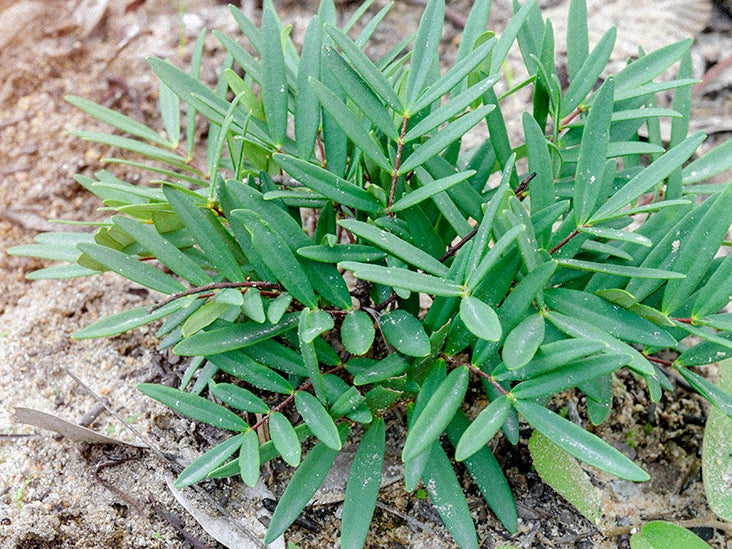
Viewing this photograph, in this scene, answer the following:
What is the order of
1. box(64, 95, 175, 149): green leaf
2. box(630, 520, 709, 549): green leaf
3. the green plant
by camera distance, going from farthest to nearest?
box(64, 95, 175, 149): green leaf → box(630, 520, 709, 549): green leaf → the green plant

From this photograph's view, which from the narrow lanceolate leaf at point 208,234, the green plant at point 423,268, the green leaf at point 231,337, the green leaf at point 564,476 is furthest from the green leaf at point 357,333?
the green leaf at point 564,476

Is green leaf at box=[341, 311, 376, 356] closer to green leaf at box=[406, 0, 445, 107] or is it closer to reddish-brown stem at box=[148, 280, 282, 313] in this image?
reddish-brown stem at box=[148, 280, 282, 313]

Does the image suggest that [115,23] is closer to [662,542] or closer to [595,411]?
[595,411]

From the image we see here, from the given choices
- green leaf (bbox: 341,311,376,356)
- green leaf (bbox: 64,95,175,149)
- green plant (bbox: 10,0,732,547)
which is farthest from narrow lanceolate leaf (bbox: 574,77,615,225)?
green leaf (bbox: 64,95,175,149)

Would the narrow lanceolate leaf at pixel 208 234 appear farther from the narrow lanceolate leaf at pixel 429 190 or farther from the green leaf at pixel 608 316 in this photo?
the green leaf at pixel 608 316

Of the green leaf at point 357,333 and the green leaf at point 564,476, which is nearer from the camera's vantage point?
the green leaf at point 357,333

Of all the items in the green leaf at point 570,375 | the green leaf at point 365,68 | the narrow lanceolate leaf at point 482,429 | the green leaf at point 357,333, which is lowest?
the narrow lanceolate leaf at point 482,429
